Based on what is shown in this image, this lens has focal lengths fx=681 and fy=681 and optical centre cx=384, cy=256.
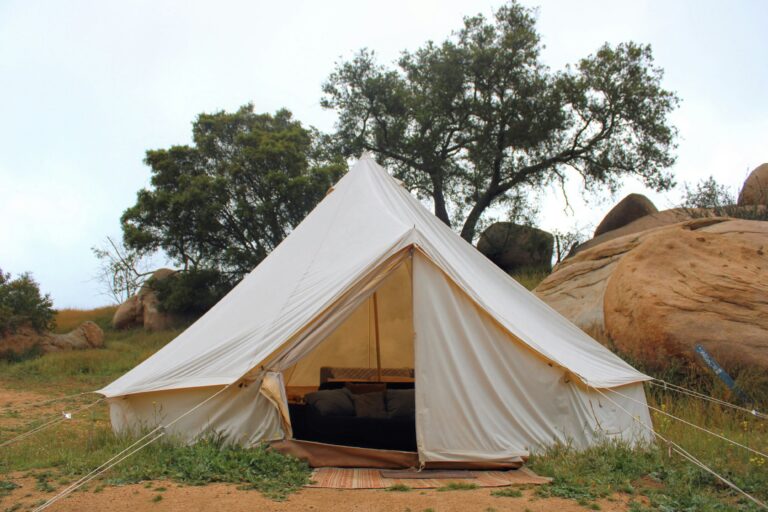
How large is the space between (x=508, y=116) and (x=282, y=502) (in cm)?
1404

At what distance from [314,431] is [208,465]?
46.2 inches

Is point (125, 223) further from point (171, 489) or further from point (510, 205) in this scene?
point (171, 489)

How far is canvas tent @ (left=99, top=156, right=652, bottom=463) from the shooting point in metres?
4.88

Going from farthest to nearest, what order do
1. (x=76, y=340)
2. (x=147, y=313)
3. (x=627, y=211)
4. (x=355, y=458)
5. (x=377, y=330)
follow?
(x=147, y=313)
(x=627, y=211)
(x=76, y=340)
(x=377, y=330)
(x=355, y=458)

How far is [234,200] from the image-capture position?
18938 mm

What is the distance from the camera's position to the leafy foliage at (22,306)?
1470 cm

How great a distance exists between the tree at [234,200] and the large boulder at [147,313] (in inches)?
40.8

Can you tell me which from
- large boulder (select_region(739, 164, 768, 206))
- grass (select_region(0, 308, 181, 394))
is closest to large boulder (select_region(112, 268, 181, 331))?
grass (select_region(0, 308, 181, 394))

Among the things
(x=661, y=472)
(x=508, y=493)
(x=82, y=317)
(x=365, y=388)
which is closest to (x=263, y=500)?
(x=508, y=493)

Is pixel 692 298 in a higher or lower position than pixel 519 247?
lower

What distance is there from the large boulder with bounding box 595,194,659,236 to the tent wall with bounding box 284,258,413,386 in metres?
9.58

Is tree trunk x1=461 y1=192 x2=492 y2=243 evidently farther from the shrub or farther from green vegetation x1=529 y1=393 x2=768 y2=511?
green vegetation x1=529 y1=393 x2=768 y2=511

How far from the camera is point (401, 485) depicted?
4.21 metres

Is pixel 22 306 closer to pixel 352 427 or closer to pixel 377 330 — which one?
pixel 377 330
